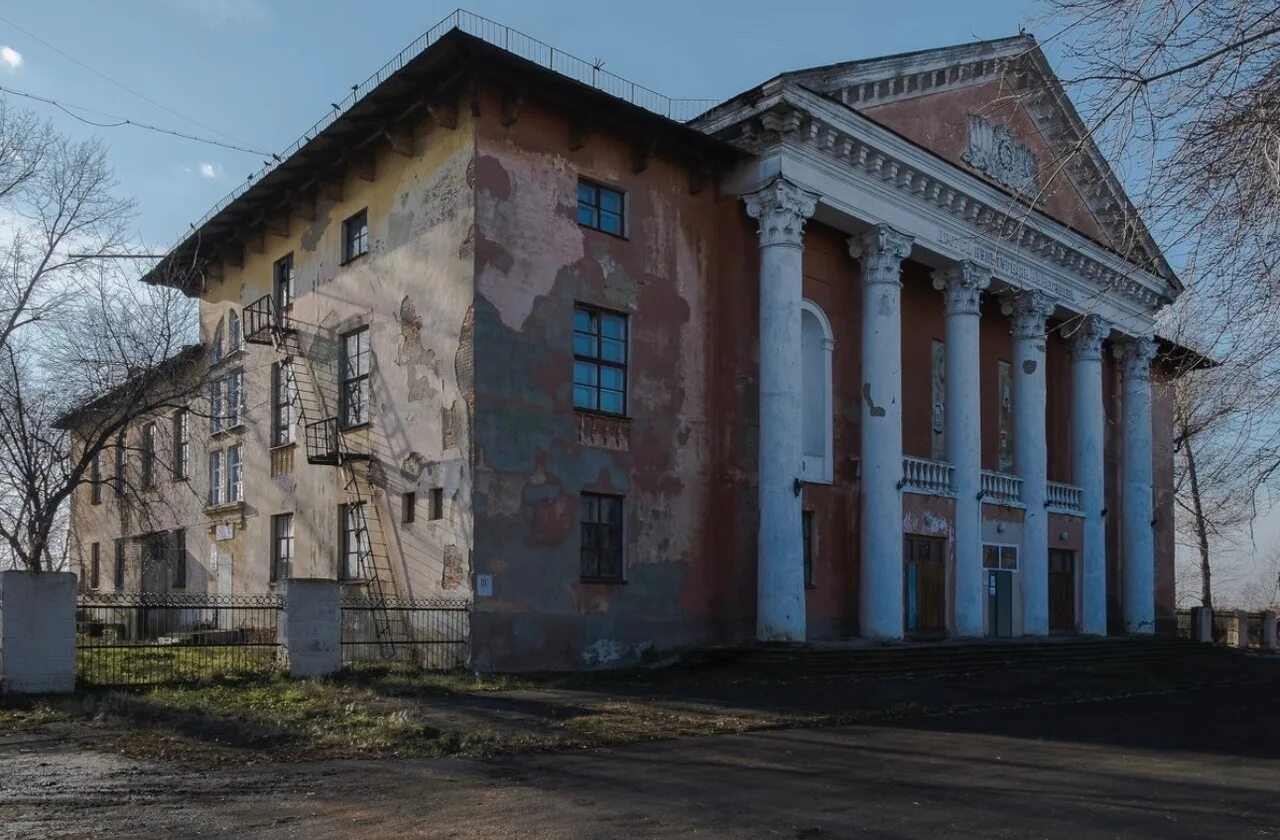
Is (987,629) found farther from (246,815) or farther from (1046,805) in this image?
(246,815)

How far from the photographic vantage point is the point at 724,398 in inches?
952

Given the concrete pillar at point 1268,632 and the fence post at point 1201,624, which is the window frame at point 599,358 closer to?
the fence post at point 1201,624

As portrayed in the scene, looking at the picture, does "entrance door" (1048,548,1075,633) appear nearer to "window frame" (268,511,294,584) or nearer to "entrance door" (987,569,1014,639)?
"entrance door" (987,569,1014,639)

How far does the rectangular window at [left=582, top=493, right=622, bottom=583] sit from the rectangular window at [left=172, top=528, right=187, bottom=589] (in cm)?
1504

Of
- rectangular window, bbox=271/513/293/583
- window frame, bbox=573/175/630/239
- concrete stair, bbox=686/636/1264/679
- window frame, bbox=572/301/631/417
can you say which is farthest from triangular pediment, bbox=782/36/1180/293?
rectangular window, bbox=271/513/293/583

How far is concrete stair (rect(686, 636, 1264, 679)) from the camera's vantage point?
70.9 feet

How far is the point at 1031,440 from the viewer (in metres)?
30.3

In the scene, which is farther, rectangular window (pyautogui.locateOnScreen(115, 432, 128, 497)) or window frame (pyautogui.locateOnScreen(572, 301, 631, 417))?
rectangular window (pyautogui.locateOnScreen(115, 432, 128, 497))

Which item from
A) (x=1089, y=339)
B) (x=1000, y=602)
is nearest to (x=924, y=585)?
(x=1000, y=602)

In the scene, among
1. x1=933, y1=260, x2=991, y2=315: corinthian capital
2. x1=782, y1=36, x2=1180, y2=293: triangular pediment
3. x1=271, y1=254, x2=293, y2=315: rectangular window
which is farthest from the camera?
x1=933, y1=260, x2=991, y2=315: corinthian capital

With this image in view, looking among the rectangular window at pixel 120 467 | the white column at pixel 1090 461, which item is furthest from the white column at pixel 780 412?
the white column at pixel 1090 461

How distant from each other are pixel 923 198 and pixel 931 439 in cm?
603

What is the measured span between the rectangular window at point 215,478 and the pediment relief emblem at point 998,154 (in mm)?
19851

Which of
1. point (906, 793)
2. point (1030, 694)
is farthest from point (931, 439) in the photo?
point (906, 793)
